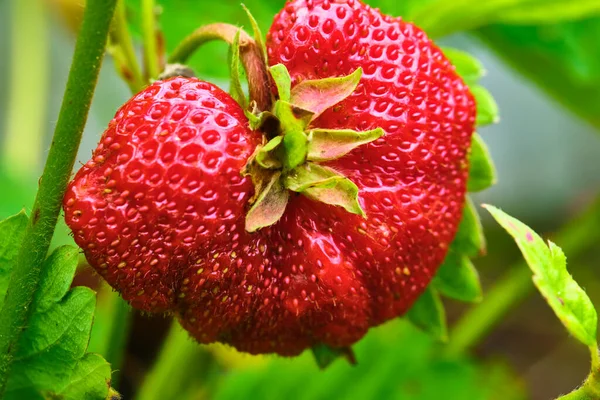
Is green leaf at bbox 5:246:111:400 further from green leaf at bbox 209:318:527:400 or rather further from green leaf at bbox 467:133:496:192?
green leaf at bbox 209:318:527:400

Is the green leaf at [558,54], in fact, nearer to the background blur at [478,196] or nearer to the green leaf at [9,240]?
the background blur at [478,196]

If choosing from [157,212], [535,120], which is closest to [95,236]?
[157,212]

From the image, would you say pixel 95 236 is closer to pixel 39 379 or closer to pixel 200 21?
pixel 39 379

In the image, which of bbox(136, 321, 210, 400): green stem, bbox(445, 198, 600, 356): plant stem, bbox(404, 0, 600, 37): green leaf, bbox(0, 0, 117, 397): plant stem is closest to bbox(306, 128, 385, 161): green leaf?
bbox(0, 0, 117, 397): plant stem

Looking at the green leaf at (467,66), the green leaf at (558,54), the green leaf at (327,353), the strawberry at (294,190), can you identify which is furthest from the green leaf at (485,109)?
the green leaf at (558,54)

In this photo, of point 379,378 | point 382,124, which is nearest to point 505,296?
point 379,378

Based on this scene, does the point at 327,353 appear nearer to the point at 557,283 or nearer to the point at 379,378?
the point at 557,283
